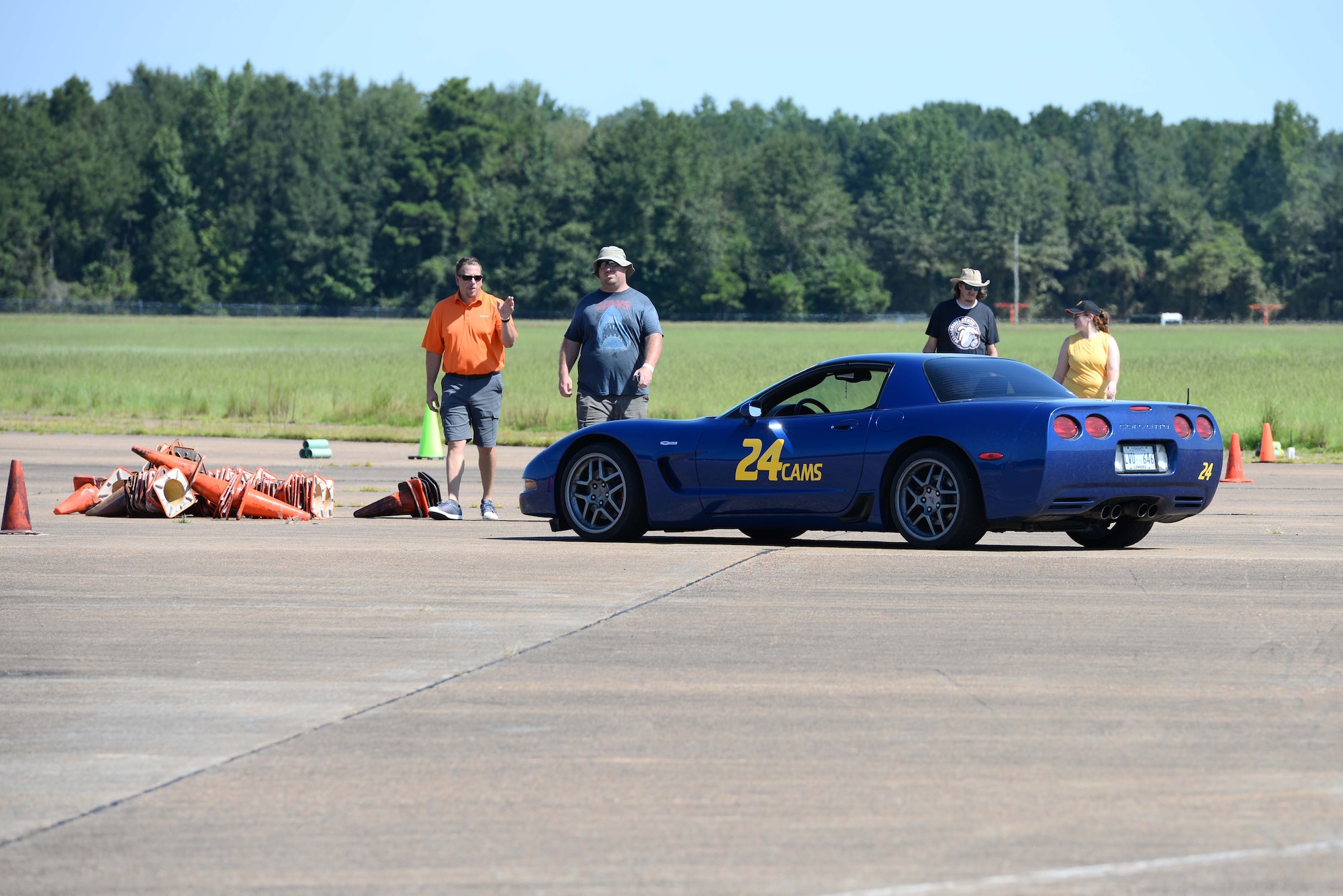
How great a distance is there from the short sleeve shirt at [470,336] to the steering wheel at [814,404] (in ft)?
9.27

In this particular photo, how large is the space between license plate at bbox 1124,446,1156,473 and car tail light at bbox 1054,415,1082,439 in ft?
1.26

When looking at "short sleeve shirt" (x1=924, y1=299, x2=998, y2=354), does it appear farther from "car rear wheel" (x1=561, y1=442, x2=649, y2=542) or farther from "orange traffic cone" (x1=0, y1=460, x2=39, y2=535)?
"orange traffic cone" (x1=0, y1=460, x2=39, y2=535)

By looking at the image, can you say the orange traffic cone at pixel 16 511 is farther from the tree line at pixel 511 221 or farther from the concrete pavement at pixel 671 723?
the tree line at pixel 511 221

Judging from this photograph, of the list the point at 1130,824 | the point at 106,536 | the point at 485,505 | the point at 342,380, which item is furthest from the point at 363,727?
the point at 342,380

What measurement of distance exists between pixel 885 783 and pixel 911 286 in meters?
157

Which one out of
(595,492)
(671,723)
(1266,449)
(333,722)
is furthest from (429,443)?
(671,723)

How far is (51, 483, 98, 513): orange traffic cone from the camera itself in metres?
14.8

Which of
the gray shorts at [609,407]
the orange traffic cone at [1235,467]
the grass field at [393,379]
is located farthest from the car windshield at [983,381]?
the grass field at [393,379]

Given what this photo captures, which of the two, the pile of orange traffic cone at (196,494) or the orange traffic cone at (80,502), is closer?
the pile of orange traffic cone at (196,494)

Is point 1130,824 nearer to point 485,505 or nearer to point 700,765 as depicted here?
point 700,765

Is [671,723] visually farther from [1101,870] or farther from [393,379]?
[393,379]

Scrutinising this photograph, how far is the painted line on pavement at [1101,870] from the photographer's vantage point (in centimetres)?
440

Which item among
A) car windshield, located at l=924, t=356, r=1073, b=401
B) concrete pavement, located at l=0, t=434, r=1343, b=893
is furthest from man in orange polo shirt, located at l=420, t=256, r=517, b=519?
car windshield, located at l=924, t=356, r=1073, b=401

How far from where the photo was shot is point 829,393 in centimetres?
1224
